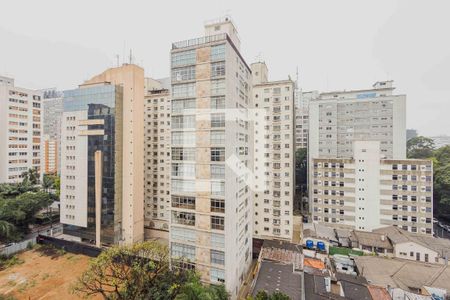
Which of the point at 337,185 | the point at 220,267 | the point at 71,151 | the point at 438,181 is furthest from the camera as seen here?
the point at 438,181

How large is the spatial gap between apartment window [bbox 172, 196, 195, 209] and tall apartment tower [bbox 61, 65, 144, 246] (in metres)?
12.4

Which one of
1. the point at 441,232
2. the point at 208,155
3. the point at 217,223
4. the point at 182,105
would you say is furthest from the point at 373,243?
the point at 182,105

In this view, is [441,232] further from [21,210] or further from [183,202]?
[21,210]

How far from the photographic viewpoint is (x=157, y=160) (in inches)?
1467

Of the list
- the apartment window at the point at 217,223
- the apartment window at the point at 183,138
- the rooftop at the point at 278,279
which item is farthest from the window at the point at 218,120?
the rooftop at the point at 278,279

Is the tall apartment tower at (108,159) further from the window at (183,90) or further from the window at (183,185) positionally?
the window at (183,90)

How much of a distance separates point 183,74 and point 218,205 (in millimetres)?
12734

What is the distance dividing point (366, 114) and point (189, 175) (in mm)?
43190

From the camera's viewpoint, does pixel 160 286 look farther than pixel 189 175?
No

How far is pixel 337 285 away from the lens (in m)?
20.6

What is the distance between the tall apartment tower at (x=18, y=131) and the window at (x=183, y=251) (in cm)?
4581

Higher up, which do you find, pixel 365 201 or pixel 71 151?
pixel 71 151

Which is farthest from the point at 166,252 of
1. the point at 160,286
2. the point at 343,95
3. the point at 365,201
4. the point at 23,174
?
the point at 343,95

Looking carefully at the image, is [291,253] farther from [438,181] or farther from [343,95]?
[343,95]
